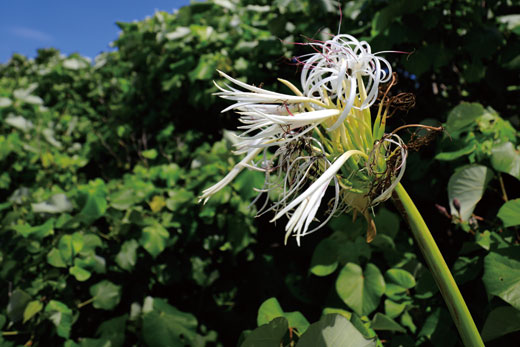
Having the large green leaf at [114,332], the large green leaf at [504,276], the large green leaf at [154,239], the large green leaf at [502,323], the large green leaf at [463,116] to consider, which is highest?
the large green leaf at [463,116]

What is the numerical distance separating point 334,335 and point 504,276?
0.36 meters

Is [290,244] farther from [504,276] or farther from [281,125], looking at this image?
[281,125]

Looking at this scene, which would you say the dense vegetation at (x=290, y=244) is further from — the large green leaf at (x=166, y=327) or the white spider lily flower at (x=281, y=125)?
the white spider lily flower at (x=281, y=125)

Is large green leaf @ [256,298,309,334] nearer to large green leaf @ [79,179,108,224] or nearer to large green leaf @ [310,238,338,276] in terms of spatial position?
large green leaf @ [310,238,338,276]

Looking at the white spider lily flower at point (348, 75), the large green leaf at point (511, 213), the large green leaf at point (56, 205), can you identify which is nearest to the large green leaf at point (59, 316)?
the large green leaf at point (56, 205)

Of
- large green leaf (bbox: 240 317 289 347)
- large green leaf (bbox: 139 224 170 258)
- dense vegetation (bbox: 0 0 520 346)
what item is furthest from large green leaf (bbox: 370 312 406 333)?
large green leaf (bbox: 139 224 170 258)

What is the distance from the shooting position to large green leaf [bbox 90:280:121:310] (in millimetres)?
1200

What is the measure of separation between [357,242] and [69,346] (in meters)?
→ 0.90

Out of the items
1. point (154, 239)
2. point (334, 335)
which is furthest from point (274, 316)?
point (154, 239)

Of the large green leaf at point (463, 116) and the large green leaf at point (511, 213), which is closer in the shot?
the large green leaf at point (511, 213)

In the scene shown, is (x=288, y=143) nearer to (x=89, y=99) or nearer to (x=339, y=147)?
(x=339, y=147)

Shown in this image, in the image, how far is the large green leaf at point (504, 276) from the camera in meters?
0.63

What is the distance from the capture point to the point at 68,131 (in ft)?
8.77

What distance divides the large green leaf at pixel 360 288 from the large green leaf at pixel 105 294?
758 millimetres
